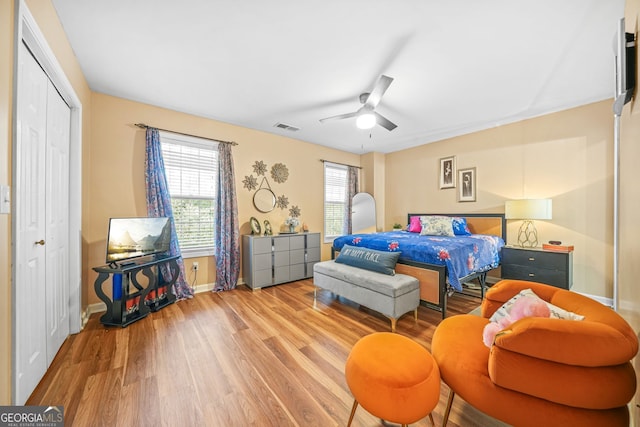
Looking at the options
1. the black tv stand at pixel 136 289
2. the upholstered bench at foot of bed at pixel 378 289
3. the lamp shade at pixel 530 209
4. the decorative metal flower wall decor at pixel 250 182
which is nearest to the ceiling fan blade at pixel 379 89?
the upholstered bench at foot of bed at pixel 378 289

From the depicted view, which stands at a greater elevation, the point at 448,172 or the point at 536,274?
the point at 448,172

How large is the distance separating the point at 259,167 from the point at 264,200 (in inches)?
23.5

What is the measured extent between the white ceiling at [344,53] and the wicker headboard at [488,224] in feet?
5.36

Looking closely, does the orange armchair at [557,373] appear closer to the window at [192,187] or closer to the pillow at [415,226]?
the pillow at [415,226]

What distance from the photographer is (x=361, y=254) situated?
298cm

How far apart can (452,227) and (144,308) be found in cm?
452

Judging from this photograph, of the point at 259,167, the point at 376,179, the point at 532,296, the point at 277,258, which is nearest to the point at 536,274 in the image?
the point at 532,296

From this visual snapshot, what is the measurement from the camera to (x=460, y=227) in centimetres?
394

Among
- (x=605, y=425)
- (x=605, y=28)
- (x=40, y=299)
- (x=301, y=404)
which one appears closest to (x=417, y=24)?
(x=605, y=28)

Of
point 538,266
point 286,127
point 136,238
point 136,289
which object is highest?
point 286,127

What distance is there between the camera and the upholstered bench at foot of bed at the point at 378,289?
240 cm

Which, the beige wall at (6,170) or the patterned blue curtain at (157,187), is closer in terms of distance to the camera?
the beige wall at (6,170)

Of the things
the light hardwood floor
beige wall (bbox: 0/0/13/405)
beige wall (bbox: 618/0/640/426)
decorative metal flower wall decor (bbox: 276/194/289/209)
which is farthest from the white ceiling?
the light hardwood floor

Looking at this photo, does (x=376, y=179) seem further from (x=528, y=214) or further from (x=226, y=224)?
(x=226, y=224)
